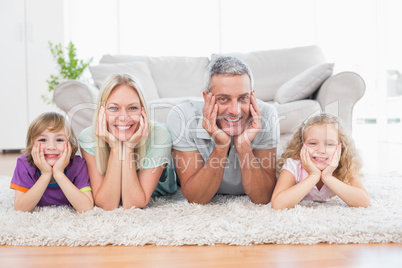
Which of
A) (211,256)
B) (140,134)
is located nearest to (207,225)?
(211,256)

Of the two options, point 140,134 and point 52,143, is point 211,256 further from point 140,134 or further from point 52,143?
point 52,143

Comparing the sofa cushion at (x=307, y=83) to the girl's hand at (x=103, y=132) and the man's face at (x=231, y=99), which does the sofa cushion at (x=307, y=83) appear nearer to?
the man's face at (x=231, y=99)

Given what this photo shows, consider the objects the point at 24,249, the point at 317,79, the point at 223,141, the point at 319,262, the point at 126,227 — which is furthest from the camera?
the point at 317,79

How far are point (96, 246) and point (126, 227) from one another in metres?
0.15

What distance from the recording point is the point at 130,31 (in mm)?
5492

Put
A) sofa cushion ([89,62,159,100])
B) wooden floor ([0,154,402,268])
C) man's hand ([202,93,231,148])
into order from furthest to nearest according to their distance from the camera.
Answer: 1. sofa cushion ([89,62,159,100])
2. man's hand ([202,93,231,148])
3. wooden floor ([0,154,402,268])

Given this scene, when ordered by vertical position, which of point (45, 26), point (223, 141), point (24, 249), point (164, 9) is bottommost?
point (24, 249)

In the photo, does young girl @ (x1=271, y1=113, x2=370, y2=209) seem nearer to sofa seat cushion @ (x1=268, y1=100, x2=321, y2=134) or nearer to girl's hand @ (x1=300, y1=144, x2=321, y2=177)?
girl's hand @ (x1=300, y1=144, x2=321, y2=177)

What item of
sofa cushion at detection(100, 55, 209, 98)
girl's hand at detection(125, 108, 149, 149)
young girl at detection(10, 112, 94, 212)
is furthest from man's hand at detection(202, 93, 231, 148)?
sofa cushion at detection(100, 55, 209, 98)

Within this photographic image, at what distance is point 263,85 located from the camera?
3592mm

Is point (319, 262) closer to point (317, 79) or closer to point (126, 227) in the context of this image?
point (126, 227)

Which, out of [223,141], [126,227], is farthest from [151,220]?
[223,141]

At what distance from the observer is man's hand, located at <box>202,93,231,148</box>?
5.17ft

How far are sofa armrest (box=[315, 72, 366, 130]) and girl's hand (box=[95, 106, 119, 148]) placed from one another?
1626 mm
